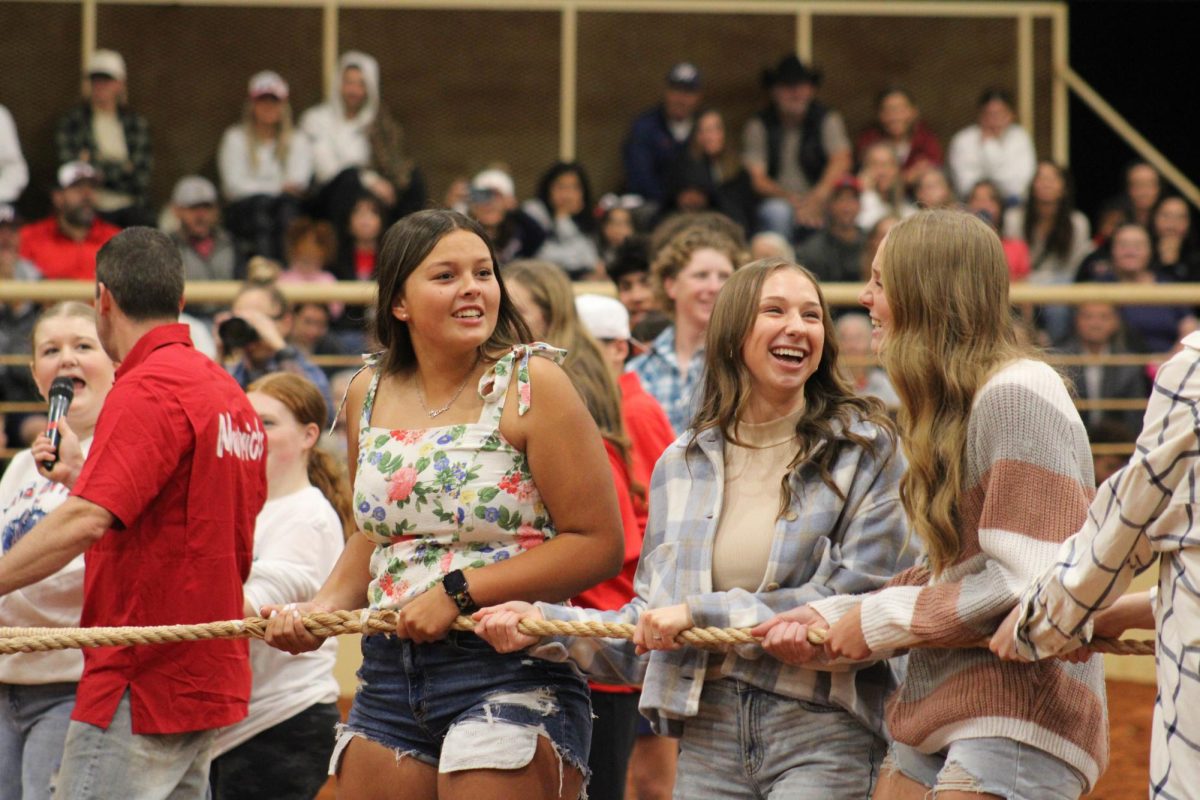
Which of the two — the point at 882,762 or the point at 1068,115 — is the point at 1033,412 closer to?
the point at 882,762

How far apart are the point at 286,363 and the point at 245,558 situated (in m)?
2.08

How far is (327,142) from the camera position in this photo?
34.7ft

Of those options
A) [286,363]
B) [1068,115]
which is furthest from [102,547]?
[1068,115]

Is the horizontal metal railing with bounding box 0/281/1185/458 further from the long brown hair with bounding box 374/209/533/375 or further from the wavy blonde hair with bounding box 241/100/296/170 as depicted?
the long brown hair with bounding box 374/209/533/375

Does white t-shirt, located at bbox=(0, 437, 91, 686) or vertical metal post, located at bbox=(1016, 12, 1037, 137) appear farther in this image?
vertical metal post, located at bbox=(1016, 12, 1037, 137)

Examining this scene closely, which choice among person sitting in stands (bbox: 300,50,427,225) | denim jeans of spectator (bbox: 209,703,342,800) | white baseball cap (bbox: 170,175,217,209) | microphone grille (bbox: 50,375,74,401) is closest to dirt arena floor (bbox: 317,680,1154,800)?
denim jeans of spectator (bbox: 209,703,342,800)

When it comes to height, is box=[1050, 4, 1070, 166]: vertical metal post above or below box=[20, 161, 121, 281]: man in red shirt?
above

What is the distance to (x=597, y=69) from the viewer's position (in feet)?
40.1

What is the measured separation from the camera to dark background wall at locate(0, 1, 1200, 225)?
1170 cm

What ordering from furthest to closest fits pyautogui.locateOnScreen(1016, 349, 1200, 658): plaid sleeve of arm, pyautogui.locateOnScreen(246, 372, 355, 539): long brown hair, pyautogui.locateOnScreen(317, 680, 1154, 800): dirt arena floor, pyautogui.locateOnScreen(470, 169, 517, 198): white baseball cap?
1. pyautogui.locateOnScreen(470, 169, 517, 198): white baseball cap
2. pyautogui.locateOnScreen(317, 680, 1154, 800): dirt arena floor
3. pyautogui.locateOnScreen(246, 372, 355, 539): long brown hair
4. pyautogui.locateOnScreen(1016, 349, 1200, 658): plaid sleeve of arm

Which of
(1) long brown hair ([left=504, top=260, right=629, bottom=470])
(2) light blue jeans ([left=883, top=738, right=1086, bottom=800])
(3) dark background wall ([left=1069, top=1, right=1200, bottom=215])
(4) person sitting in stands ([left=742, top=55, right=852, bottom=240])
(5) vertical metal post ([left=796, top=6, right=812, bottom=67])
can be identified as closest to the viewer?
(2) light blue jeans ([left=883, top=738, right=1086, bottom=800])

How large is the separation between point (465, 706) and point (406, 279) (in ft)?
2.66

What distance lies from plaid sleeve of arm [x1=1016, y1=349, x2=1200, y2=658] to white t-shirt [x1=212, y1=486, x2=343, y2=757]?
2021 mm

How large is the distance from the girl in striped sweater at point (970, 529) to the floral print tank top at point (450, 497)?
1.74 ft
